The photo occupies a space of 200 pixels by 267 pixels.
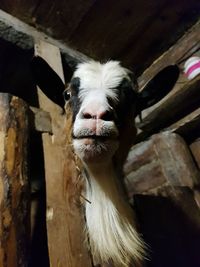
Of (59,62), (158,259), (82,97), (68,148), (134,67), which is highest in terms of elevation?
(134,67)

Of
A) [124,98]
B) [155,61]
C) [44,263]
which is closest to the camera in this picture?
[124,98]

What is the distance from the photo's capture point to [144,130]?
2762 millimetres

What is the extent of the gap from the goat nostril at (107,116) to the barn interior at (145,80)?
1.95ft

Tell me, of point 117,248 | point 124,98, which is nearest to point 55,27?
point 124,98

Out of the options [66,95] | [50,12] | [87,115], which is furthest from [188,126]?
[50,12]

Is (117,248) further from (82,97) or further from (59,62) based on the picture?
(59,62)

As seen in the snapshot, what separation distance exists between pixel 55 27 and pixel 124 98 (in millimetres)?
915

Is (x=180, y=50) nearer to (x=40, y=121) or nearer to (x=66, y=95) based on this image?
(x=66, y=95)

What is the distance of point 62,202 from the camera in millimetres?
1704

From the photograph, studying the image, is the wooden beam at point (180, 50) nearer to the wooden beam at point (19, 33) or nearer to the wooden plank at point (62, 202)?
the wooden beam at point (19, 33)

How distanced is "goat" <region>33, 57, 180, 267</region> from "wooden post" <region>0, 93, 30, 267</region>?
28 centimetres

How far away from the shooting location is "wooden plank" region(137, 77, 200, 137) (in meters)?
2.33

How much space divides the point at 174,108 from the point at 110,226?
113 centimetres

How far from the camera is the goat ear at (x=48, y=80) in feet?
6.93
